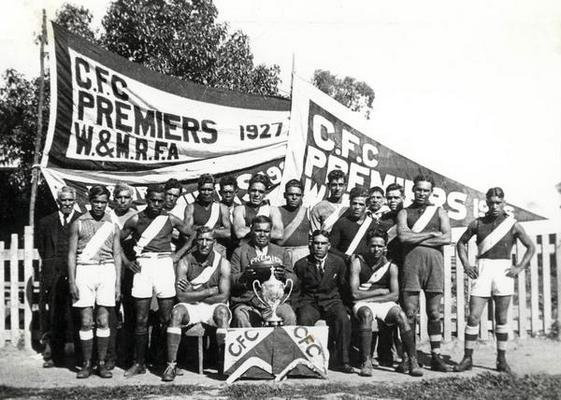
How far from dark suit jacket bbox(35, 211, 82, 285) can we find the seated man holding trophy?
1873 mm

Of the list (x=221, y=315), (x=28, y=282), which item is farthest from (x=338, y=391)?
(x=28, y=282)

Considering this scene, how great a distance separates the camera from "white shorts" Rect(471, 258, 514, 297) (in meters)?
6.34

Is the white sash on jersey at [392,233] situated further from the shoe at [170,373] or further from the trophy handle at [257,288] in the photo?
the shoe at [170,373]

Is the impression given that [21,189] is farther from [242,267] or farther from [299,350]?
[299,350]

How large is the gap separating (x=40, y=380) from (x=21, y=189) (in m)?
9.07

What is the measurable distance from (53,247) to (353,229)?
134 inches

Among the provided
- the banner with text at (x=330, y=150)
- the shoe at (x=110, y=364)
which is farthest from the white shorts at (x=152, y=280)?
the banner with text at (x=330, y=150)

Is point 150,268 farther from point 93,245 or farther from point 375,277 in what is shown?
point 375,277

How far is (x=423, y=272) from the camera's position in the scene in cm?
644

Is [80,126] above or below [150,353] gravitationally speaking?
above

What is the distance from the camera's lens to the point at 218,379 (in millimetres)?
5840

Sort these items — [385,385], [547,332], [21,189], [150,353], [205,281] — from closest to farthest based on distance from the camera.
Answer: [385,385] → [205,281] → [150,353] → [547,332] → [21,189]

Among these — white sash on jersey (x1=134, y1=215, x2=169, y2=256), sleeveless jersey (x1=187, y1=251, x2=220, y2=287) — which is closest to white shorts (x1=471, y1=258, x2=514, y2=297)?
sleeveless jersey (x1=187, y1=251, x2=220, y2=287)

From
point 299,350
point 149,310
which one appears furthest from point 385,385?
point 149,310
